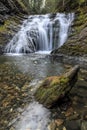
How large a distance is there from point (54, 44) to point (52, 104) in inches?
515

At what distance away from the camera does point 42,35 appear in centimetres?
1778

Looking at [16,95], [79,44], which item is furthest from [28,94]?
[79,44]

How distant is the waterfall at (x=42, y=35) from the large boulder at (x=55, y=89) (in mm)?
11404

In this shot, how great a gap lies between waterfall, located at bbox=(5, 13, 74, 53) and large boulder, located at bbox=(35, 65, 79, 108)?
11404mm

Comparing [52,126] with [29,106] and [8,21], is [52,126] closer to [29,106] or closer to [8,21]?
[29,106]

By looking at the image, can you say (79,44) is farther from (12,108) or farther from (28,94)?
(12,108)

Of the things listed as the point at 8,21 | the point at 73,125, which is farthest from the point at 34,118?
the point at 8,21

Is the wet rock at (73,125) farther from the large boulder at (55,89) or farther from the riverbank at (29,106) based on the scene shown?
the large boulder at (55,89)

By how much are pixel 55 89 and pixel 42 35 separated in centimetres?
1370

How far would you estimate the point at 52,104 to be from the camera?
172 inches

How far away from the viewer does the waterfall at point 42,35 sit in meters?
16.4

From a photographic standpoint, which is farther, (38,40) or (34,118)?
(38,40)

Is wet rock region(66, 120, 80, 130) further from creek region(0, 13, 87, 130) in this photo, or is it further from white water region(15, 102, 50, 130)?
creek region(0, 13, 87, 130)

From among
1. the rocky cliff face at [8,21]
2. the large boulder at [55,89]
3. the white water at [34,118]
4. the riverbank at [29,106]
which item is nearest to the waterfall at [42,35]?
the rocky cliff face at [8,21]
